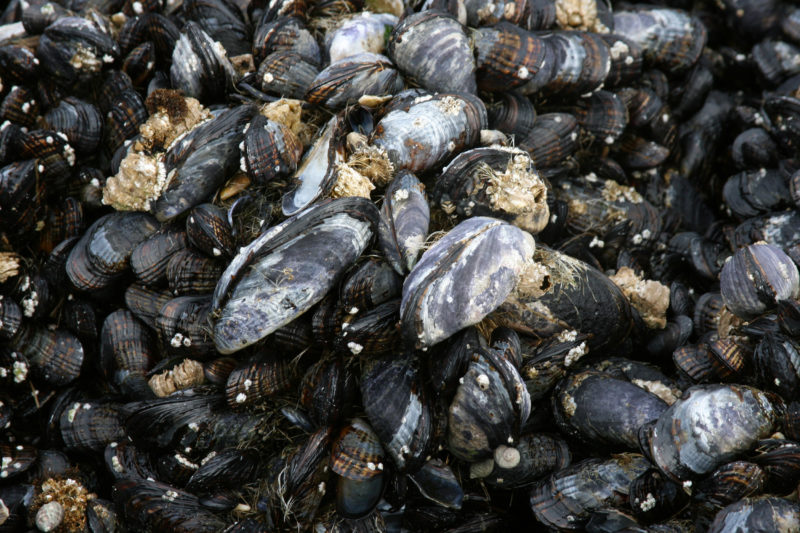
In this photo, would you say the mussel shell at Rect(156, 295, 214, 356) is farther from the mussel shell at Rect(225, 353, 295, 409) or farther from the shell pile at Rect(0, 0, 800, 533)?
the mussel shell at Rect(225, 353, 295, 409)

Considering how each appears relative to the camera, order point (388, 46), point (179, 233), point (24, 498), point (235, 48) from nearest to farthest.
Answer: point (24, 498), point (179, 233), point (388, 46), point (235, 48)

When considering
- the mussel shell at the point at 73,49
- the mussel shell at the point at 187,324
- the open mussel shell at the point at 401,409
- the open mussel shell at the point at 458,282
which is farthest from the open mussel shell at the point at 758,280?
the mussel shell at the point at 73,49

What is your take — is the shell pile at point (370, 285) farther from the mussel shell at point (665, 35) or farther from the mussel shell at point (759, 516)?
the mussel shell at point (665, 35)

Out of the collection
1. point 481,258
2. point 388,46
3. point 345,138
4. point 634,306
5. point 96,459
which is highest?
point 388,46

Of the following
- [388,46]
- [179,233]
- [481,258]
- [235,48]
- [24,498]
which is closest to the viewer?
[481,258]

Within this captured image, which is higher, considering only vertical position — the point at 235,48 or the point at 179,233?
the point at 235,48

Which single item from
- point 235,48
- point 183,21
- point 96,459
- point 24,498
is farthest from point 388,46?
point 24,498

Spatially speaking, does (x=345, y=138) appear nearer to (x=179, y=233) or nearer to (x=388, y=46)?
(x=388, y=46)
